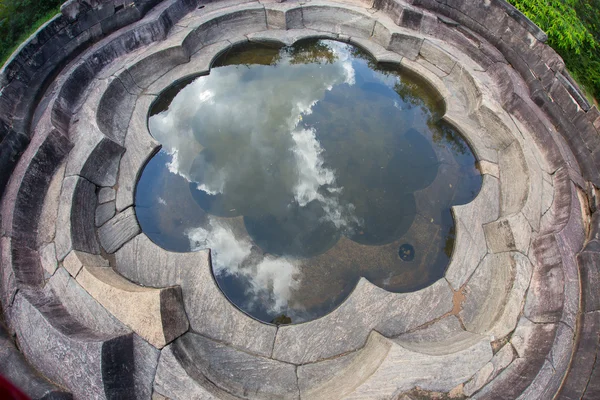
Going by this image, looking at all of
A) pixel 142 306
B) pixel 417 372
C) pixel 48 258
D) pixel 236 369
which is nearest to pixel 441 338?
pixel 417 372

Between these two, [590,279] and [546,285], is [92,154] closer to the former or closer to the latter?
[546,285]

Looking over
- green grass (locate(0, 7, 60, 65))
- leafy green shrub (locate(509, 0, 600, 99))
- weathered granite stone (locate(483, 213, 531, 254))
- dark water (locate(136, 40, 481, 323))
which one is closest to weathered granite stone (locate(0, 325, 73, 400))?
dark water (locate(136, 40, 481, 323))

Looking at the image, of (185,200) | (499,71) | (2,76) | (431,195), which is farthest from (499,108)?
(2,76)

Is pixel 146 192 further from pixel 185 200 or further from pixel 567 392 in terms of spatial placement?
pixel 567 392

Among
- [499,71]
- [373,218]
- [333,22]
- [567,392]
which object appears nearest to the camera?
[567,392]

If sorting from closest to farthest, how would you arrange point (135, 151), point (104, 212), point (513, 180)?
point (104, 212) → point (513, 180) → point (135, 151)
